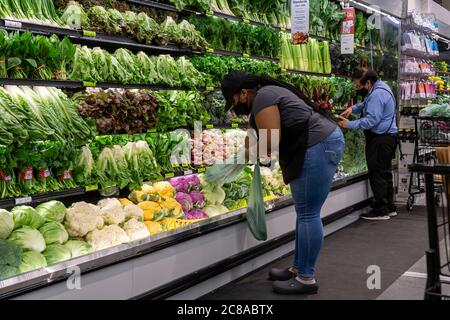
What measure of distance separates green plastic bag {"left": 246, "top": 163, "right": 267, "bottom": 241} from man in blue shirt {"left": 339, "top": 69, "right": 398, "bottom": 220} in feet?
9.61

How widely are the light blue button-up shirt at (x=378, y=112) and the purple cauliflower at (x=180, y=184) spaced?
293 cm

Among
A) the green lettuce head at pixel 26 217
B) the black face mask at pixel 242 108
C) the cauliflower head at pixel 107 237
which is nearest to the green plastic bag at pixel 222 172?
the black face mask at pixel 242 108

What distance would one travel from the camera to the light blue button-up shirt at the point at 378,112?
734 centimetres

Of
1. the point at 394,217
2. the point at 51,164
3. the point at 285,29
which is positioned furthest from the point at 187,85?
the point at 394,217

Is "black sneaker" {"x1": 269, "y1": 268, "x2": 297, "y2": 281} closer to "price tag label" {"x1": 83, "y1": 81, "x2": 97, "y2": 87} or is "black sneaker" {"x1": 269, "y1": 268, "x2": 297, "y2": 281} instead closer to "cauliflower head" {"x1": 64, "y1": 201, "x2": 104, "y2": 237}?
"cauliflower head" {"x1": 64, "y1": 201, "x2": 104, "y2": 237}

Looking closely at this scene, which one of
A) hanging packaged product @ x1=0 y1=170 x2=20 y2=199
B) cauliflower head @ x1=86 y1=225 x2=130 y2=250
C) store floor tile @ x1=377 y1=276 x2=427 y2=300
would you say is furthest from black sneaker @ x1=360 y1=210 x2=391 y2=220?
hanging packaged product @ x1=0 y1=170 x2=20 y2=199

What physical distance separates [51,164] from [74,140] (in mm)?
234

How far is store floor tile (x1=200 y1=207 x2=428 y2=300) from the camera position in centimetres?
454

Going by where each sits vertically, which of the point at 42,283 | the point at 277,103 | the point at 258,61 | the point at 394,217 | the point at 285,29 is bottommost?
the point at 394,217

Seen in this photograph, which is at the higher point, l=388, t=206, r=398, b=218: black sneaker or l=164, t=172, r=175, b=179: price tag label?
l=164, t=172, r=175, b=179: price tag label

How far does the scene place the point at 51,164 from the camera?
382 cm

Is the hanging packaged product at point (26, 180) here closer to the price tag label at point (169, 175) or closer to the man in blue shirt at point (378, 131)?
the price tag label at point (169, 175)
